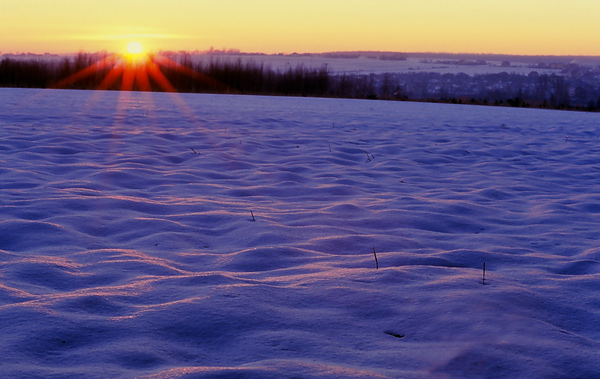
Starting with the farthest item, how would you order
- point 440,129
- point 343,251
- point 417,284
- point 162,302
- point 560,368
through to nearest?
point 440,129 < point 343,251 < point 417,284 < point 162,302 < point 560,368

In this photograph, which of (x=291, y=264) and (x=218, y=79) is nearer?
(x=291, y=264)

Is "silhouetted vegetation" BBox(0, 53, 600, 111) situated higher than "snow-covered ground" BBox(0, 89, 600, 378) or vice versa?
"silhouetted vegetation" BBox(0, 53, 600, 111)

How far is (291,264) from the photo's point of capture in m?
2.48

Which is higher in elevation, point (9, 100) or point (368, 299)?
point (9, 100)

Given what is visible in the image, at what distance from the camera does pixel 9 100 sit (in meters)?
11.2

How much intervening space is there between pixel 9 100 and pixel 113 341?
11.3 m

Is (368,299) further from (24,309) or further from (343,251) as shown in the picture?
(24,309)

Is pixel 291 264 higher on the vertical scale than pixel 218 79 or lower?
lower

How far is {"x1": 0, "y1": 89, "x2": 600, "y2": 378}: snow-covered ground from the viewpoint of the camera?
1.59 m

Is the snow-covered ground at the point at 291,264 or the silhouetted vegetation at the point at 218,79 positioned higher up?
A: the silhouetted vegetation at the point at 218,79

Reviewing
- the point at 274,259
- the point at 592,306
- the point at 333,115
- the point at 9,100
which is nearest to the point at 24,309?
the point at 274,259

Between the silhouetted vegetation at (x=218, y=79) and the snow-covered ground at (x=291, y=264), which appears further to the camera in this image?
the silhouetted vegetation at (x=218, y=79)

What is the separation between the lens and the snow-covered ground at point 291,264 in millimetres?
1593

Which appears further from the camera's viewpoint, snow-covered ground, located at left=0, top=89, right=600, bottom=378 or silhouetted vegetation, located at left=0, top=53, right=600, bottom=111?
silhouetted vegetation, located at left=0, top=53, right=600, bottom=111
